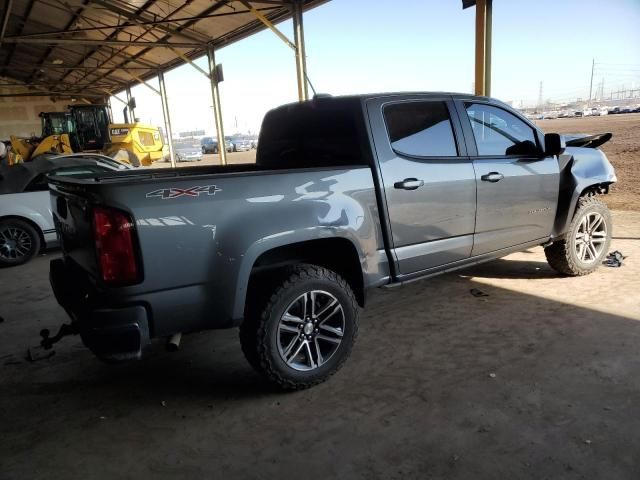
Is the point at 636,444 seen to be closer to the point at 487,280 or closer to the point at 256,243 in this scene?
the point at 256,243

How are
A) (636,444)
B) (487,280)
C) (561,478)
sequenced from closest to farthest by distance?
(561,478) < (636,444) < (487,280)

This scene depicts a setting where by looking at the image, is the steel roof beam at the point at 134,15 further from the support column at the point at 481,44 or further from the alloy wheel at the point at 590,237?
the alloy wheel at the point at 590,237

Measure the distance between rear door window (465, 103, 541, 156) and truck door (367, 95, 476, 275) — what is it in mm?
247

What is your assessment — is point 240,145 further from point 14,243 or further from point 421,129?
point 421,129

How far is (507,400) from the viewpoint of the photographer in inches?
107

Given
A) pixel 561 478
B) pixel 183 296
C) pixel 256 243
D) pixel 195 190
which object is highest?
pixel 195 190

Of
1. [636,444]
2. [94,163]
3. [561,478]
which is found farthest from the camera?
[94,163]

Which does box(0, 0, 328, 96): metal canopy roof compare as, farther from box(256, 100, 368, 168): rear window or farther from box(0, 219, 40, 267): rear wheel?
box(256, 100, 368, 168): rear window

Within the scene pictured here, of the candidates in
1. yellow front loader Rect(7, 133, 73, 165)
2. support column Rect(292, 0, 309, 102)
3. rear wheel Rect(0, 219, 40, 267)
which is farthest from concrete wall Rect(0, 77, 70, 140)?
rear wheel Rect(0, 219, 40, 267)

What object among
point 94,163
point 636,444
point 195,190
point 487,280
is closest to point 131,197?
point 195,190

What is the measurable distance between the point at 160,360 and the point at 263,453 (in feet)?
5.04

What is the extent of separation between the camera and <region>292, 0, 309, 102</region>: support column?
1072 cm

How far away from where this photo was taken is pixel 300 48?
10828 mm

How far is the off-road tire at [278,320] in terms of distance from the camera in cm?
277
